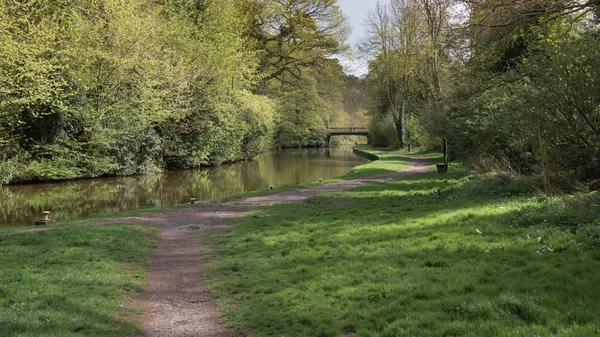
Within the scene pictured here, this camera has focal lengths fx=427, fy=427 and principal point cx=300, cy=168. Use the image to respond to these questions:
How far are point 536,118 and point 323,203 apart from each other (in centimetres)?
788

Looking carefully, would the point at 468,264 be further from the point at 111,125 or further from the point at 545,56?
the point at 111,125

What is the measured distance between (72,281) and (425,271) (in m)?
6.05

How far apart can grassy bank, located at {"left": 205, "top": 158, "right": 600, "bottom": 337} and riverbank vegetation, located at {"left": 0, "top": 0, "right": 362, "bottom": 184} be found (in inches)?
704

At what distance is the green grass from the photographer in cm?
575

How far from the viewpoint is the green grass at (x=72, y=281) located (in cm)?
575

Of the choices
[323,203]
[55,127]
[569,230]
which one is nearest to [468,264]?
[569,230]

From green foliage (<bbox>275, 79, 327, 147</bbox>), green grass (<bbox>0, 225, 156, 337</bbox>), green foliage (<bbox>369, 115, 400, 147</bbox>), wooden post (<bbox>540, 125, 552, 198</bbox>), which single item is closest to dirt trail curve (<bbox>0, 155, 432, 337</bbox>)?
green grass (<bbox>0, 225, 156, 337</bbox>)

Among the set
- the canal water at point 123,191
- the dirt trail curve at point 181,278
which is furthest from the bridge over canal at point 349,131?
the dirt trail curve at point 181,278

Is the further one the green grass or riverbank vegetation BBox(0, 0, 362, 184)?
riverbank vegetation BBox(0, 0, 362, 184)

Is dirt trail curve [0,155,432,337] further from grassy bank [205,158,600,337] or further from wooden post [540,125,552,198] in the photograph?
wooden post [540,125,552,198]

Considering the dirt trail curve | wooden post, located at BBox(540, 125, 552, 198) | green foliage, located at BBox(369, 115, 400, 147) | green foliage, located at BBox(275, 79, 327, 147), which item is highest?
green foliage, located at BBox(275, 79, 327, 147)

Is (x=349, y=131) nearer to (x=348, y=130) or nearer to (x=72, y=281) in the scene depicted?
(x=348, y=130)

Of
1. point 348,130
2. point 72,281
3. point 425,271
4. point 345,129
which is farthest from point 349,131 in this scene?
point 72,281

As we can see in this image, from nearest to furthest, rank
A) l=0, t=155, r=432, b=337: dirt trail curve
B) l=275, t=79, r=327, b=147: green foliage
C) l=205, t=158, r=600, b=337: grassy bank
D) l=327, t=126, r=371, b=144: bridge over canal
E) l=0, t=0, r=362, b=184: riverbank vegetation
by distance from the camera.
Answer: l=205, t=158, r=600, b=337: grassy bank < l=0, t=155, r=432, b=337: dirt trail curve < l=0, t=0, r=362, b=184: riverbank vegetation < l=275, t=79, r=327, b=147: green foliage < l=327, t=126, r=371, b=144: bridge over canal
